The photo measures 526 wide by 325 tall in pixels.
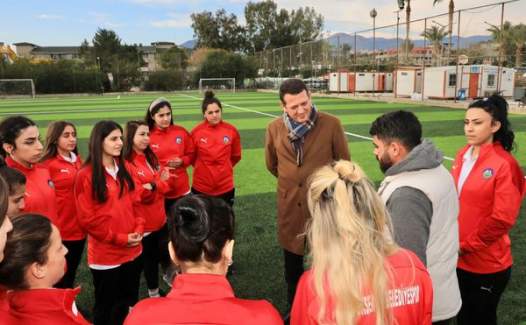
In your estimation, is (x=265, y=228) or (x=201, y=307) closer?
(x=201, y=307)

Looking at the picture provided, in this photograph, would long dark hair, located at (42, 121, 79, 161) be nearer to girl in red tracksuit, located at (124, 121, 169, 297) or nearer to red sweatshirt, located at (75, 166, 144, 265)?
girl in red tracksuit, located at (124, 121, 169, 297)

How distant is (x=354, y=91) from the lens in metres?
37.0

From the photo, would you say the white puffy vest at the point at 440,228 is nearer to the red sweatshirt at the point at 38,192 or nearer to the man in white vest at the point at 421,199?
the man in white vest at the point at 421,199

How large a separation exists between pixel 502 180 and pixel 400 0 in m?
52.3

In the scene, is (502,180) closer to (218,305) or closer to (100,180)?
(218,305)

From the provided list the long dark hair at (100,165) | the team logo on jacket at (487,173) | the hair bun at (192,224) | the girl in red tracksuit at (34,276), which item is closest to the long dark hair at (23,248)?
the girl in red tracksuit at (34,276)

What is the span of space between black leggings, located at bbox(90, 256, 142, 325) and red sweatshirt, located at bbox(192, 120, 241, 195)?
1667mm

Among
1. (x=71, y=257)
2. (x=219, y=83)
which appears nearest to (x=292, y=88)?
(x=71, y=257)

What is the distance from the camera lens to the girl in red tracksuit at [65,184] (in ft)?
13.1

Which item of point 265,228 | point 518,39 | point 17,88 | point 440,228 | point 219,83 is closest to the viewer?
point 440,228

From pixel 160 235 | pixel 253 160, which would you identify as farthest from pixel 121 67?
pixel 160 235

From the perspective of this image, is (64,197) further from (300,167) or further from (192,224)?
(192,224)

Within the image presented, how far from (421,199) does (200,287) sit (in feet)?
4.04

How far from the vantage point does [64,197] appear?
160 inches
